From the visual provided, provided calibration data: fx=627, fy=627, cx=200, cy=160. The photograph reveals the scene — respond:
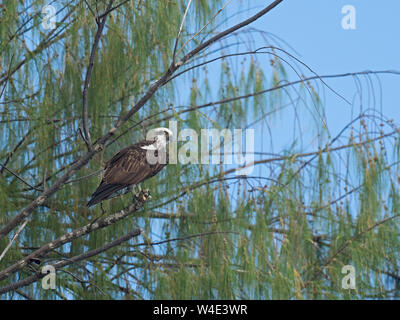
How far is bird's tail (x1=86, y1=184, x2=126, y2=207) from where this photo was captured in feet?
8.38

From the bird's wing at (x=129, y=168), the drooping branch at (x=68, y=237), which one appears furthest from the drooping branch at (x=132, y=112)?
the bird's wing at (x=129, y=168)

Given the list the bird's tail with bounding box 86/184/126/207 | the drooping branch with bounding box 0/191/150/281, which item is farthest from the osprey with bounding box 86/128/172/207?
the drooping branch with bounding box 0/191/150/281

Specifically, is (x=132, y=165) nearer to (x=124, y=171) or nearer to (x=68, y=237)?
(x=124, y=171)

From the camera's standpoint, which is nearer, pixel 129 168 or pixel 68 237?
pixel 68 237

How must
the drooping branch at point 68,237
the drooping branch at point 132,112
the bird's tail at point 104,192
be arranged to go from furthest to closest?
the bird's tail at point 104,192 < the drooping branch at point 68,237 < the drooping branch at point 132,112

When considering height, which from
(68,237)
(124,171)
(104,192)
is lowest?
(68,237)

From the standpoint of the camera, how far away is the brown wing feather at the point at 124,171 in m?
2.58

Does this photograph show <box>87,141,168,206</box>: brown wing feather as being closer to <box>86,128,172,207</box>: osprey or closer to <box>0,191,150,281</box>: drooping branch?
<box>86,128,172,207</box>: osprey

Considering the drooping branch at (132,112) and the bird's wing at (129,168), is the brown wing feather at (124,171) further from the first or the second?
the drooping branch at (132,112)

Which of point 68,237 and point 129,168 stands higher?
point 129,168

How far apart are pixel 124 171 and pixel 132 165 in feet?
0.20

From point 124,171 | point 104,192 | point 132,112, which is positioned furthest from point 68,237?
point 132,112

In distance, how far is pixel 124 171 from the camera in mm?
2643
